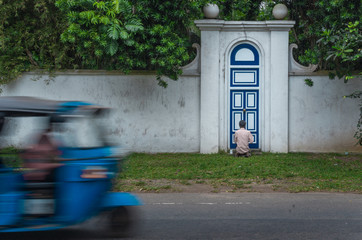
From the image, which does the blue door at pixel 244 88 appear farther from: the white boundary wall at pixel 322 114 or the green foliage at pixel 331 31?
the green foliage at pixel 331 31

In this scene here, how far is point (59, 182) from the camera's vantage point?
4.83m

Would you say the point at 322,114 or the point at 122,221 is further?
the point at 322,114

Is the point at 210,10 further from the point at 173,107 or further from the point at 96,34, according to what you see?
the point at 96,34

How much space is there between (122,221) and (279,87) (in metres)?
8.38

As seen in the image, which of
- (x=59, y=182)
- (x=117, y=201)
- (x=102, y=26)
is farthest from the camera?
(x=102, y=26)

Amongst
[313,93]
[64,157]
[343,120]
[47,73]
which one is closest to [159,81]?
[47,73]

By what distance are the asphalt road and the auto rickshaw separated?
0.67m

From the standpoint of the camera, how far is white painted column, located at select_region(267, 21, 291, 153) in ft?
41.1

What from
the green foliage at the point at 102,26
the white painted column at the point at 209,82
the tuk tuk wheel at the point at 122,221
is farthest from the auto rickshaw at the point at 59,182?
the white painted column at the point at 209,82

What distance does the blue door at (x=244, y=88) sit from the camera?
41.5ft

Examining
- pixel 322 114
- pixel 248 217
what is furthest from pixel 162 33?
pixel 248 217

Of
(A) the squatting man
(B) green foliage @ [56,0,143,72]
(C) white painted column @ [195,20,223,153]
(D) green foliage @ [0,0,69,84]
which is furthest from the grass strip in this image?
(D) green foliage @ [0,0,69,84]

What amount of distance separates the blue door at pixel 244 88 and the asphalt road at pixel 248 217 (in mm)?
4555

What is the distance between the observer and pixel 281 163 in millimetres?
10953
